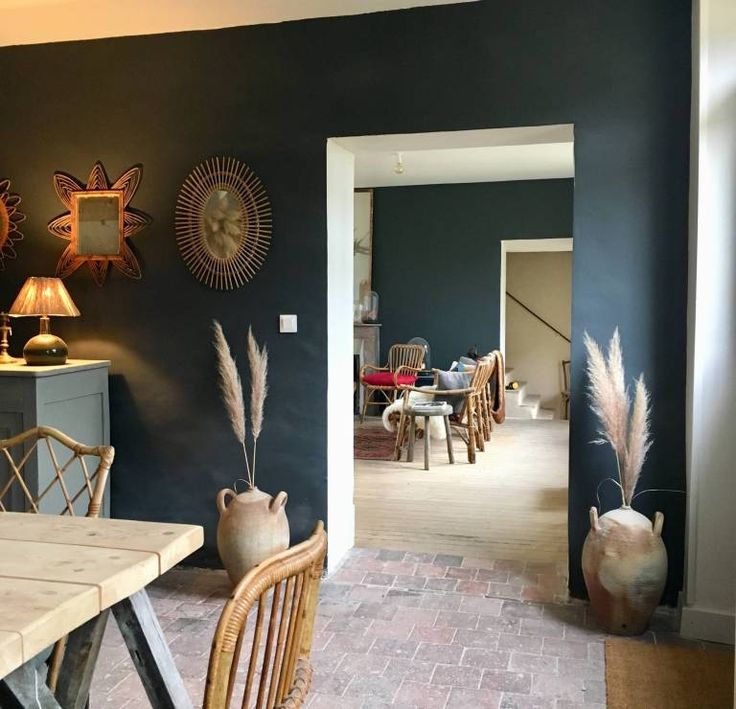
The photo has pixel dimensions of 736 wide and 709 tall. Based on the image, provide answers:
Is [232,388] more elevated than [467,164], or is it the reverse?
[467,164]

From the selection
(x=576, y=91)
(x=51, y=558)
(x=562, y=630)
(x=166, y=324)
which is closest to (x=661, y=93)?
(x=576, y=91)

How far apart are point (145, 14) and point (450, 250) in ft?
19.7

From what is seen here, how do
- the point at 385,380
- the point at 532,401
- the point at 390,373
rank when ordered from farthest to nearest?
Result: the point at 532,401 → the point at 390,373 → the point at 385,380

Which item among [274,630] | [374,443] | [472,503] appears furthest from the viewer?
[374,443]

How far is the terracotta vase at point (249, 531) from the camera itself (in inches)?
142

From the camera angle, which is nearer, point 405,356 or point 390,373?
point 390,373

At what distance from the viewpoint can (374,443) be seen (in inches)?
307

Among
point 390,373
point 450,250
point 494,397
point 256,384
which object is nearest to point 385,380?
point 390,373

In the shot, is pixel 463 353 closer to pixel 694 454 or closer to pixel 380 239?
pixel 380 239

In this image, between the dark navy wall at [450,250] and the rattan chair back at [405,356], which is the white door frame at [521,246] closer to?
the dark navy wall at [450,250]

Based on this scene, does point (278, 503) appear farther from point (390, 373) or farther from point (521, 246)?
point (521, 246)

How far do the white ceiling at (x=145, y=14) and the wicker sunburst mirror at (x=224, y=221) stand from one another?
0.68 metres

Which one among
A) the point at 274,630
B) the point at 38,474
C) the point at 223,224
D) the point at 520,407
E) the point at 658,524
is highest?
the point at 223,224

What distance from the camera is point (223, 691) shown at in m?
1.28
